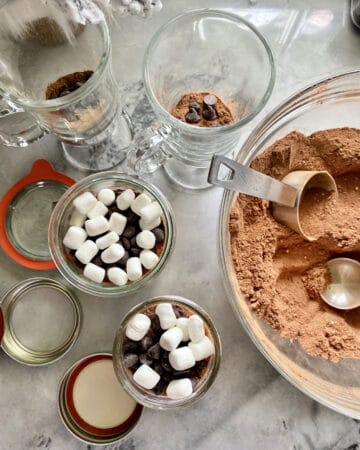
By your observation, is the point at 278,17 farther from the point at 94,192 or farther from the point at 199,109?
the point at 94,192

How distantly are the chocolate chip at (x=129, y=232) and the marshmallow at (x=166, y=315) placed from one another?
16cm

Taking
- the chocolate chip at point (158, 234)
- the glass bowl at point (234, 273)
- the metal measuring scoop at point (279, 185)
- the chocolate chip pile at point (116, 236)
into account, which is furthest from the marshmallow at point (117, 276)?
the metal measuring scoop at point (279, 185)

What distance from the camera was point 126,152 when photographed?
1.32 meters

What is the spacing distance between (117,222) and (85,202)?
0.08m

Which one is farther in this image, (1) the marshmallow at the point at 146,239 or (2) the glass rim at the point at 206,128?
(1) the marshmallow at the point at 146,239

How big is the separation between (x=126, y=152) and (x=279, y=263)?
0.46m

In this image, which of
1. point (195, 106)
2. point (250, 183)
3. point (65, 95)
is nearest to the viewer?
point (250, 183)

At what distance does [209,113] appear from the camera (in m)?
1.19

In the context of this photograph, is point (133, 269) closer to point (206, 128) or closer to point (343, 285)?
point (206, 128)

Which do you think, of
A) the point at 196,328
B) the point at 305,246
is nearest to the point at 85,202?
the point at 196,328

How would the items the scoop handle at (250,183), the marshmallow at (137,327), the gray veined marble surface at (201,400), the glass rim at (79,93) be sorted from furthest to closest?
the gray veined marble surface at (201,400) < the marshmallow at (137,327) < the glass rim at (79,93) < the scoop handle at (250,183)

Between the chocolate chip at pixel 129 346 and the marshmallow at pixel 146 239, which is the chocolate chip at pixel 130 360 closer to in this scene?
the chocolate chip at pixel 129 346

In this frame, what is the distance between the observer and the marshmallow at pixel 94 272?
1.14 m

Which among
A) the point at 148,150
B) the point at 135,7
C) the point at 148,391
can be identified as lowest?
the point at 148,391
